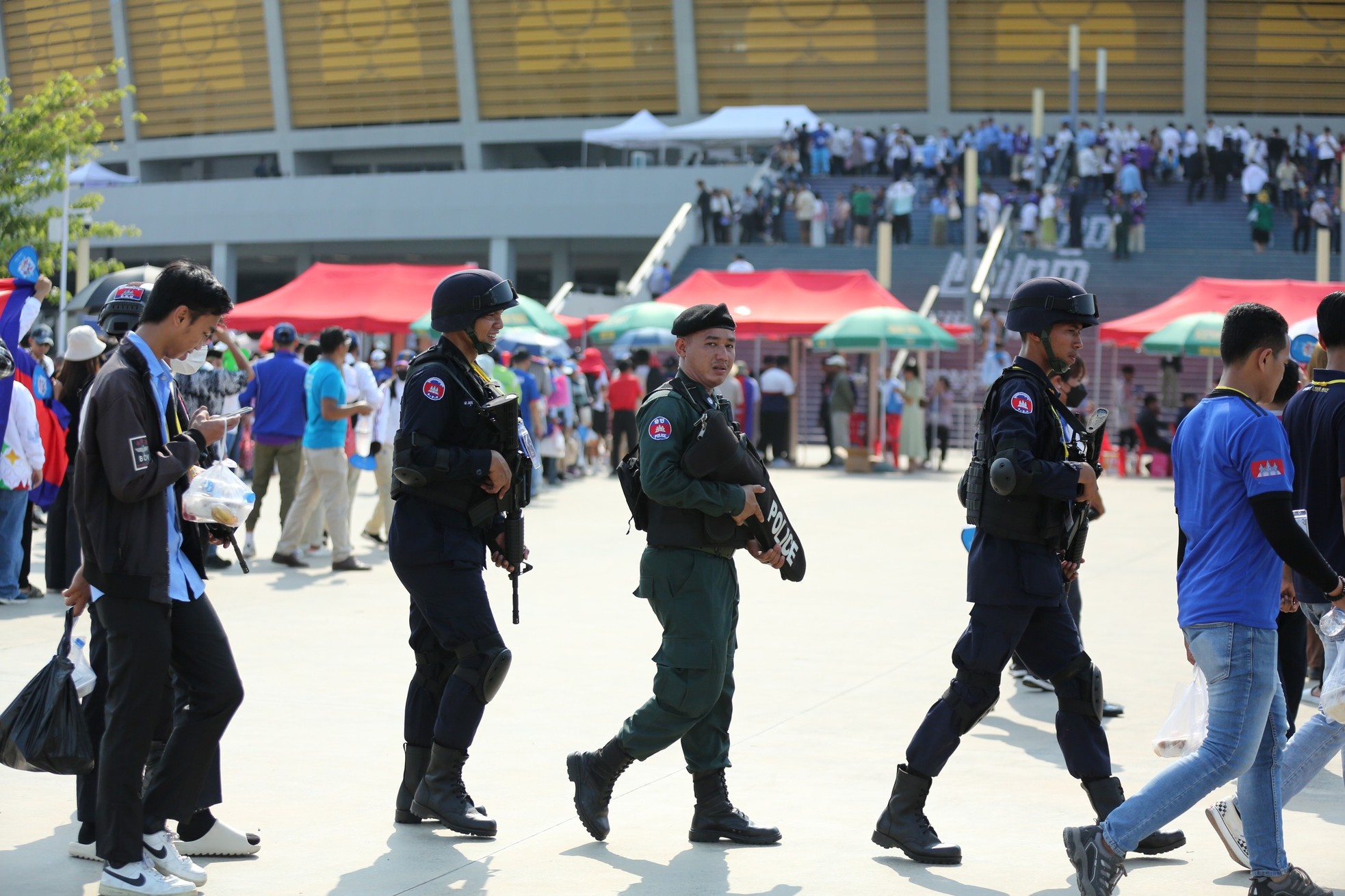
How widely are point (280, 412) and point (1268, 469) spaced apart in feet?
29.4

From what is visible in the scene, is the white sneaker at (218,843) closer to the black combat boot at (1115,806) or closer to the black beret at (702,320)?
the black beret at (702,320)

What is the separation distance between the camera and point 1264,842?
443 cm

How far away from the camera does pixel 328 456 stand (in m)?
11.6

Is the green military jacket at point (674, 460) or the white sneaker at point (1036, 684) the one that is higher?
the green military jacket at point (674, 460)

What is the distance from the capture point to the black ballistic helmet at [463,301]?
208 inches

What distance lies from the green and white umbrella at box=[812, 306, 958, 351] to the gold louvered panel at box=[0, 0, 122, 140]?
1335 inches

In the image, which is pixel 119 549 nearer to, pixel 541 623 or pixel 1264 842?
pixel 1264 842

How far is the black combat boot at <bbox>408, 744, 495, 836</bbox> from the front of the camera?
5.09 m

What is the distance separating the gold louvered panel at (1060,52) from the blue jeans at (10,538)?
37.5 m

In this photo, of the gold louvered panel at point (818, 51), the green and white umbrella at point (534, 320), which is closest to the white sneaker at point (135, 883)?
the green and white umbrella at point (534, 320)

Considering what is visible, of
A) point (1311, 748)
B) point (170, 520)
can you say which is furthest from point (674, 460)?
point (1311, 748)

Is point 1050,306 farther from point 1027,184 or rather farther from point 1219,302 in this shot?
point 1027,184

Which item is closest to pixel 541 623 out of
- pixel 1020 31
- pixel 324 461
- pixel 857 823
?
pixel 324 461

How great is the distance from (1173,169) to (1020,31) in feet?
33.0
